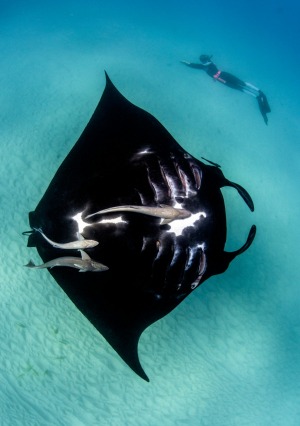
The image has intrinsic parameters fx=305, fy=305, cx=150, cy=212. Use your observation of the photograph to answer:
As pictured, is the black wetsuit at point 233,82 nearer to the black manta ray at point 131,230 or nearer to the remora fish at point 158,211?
the black manta ray at point 131,230

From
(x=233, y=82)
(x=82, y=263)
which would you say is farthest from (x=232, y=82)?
(x=82, y=263)

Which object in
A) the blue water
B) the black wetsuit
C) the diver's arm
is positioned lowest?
the blue water

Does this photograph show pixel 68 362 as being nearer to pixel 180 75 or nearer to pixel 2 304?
pixel 2 304

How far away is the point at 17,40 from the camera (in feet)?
45.5

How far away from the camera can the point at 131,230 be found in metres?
2.17

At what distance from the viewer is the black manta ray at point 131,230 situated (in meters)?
2.16

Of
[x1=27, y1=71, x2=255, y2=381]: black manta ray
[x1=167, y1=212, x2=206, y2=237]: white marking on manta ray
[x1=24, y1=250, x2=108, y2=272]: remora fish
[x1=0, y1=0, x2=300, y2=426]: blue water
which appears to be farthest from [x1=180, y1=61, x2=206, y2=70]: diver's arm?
[x1=24, y1=250, x2=108, y2=272]: remora fish

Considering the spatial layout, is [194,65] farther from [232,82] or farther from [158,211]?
[158,211]

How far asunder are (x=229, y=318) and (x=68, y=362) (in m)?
2.98

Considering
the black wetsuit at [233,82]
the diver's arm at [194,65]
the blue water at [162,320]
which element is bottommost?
the blue water at [162,320]

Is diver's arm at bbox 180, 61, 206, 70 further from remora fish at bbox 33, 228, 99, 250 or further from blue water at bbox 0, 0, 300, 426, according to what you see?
remora fish at bbox 33, 228, 99, 250

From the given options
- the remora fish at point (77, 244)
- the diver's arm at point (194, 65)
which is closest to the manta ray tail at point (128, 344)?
the remora fish at point (77, 244)

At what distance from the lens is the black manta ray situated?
2160mm

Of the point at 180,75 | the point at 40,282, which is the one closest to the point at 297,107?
the point at 180,75
